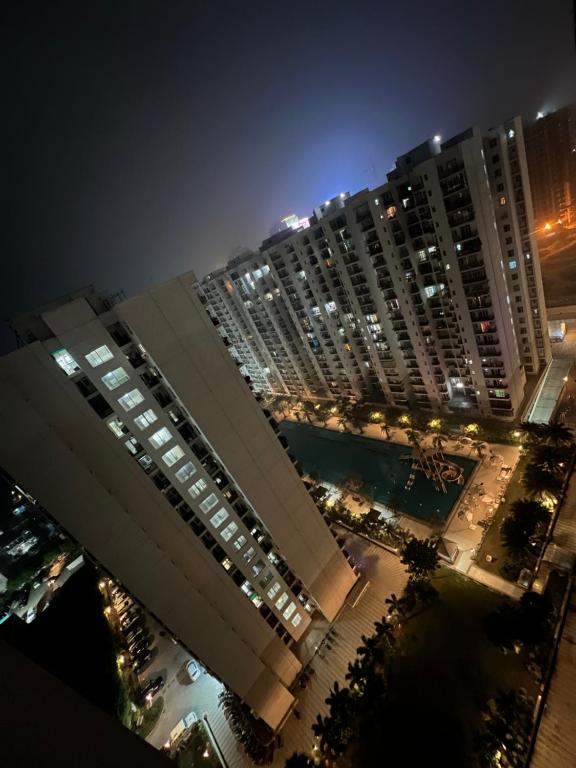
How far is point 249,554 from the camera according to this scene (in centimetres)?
3234

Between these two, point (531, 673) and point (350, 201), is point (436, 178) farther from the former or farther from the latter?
point (531, 673)

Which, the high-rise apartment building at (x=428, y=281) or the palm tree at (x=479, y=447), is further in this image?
the palm tree at (x=479, y=447)

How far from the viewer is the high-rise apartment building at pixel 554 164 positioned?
320ft

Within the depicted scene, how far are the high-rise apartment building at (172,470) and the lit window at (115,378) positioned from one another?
0.10 meters

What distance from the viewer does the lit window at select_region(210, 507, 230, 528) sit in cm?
3008

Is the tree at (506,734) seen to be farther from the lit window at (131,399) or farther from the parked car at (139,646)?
the parked car at (139,646)

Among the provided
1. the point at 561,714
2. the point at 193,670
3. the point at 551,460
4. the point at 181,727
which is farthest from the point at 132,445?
the point at 551,460

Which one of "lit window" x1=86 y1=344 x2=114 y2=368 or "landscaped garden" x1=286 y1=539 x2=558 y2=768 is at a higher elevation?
"lit window" x1=86 y1=344 x2=114 y2=368

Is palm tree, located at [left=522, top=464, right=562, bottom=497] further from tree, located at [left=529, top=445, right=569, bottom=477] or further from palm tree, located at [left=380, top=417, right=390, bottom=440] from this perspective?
palm tree, located at [left=380, top=417, right=390, bottom=440]

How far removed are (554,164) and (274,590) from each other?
142 metres

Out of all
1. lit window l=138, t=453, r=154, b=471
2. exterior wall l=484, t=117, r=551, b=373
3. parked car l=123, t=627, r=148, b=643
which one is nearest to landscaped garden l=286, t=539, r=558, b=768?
lit window l=138, t=453, r=154, b=471

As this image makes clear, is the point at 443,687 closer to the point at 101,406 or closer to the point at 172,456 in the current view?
the point at 172,456

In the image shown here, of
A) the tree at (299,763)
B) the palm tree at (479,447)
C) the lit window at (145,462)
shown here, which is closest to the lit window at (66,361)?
the lit window at (145,462)

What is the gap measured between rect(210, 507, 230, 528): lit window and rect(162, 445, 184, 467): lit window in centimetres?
678
